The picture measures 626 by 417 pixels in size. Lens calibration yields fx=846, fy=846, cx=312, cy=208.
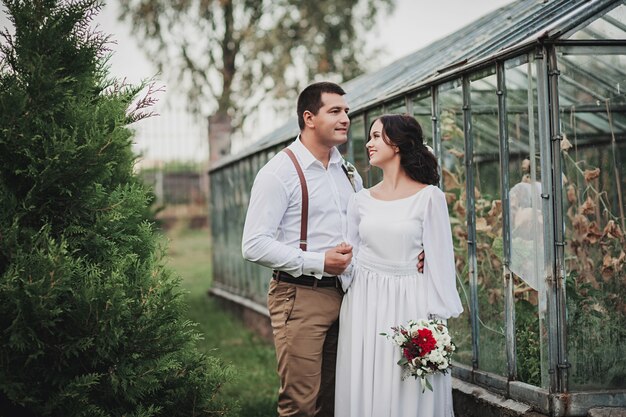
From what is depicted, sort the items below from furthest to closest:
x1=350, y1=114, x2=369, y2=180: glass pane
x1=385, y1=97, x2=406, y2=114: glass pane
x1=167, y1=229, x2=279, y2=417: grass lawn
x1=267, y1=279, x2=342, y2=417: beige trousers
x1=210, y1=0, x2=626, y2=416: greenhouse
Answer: x1=350, y1=114, x2=369, y2=180: glass pane, x1=167, y1=229, x2=279, y2=417: grass lawn, x1=385, y1=97, x2=406, y2=114: glass pane, x1=210, y1=0, x2=626, y2=416: greenhouse, x1=267, y1=279, x2=342, y2=417: beige trousers

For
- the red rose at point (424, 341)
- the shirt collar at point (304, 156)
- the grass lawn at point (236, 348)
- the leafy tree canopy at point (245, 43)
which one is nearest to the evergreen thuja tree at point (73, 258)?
the grass lawn at point (236, 348)

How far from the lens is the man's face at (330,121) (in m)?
4.66

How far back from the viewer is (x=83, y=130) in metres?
4.10

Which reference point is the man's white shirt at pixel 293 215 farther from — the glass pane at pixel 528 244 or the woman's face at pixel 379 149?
the glass pane at pixel 528 244

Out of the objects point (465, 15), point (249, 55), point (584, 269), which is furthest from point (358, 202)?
point (249, 55)

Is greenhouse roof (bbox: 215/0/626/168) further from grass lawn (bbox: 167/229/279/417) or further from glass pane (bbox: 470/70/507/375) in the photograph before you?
grass lawn (bbox: 167/229/279/417)

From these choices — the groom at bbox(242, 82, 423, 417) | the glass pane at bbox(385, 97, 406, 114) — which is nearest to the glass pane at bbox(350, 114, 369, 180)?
the glass pane at bbox(385, 97, 406, 114)

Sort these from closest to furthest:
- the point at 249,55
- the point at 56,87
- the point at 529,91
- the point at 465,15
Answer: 1. the point at 56,87
2. the point at 529,91
3. the point at 465,15
4. the point at 249,55

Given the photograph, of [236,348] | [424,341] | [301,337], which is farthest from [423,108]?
[236,348]

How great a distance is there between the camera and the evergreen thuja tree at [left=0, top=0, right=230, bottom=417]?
149 inches

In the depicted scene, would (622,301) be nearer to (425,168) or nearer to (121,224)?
(425,168)

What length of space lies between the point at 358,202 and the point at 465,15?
15067 mm

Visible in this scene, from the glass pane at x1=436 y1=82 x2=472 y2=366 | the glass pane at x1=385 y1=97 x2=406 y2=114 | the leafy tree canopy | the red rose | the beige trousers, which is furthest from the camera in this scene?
the leafy tree canopy

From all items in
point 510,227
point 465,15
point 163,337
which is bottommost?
point 163,337
